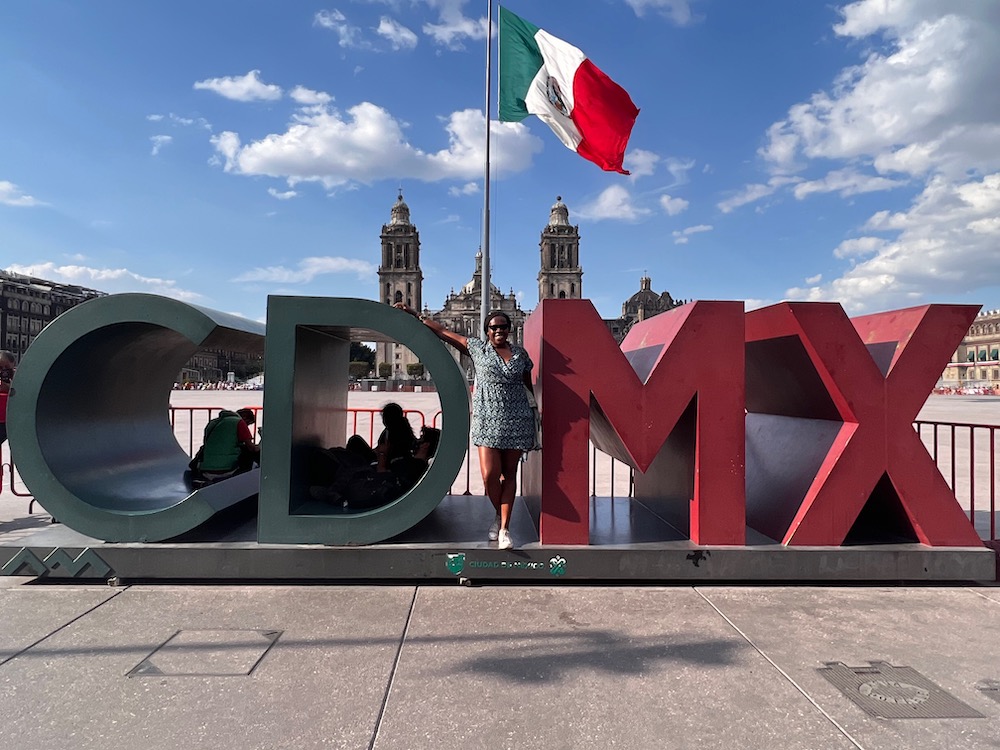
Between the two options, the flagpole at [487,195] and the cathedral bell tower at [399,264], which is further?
the cathedral bell tower at [399,264]

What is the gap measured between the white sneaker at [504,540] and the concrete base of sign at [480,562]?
5 centimetres

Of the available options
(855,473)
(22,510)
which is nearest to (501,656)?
(855,473)

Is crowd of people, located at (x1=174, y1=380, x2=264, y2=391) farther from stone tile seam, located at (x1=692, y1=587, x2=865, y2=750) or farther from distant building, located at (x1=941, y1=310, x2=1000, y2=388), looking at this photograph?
distant building, located at (x1=941, y1=310, x2=1000, y2=388)

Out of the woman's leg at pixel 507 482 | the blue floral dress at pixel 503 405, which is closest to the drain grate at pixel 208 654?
the woman's leg at pixel 507 482

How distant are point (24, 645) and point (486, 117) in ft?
44.0

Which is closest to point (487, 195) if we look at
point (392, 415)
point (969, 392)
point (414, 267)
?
point (392, 415)

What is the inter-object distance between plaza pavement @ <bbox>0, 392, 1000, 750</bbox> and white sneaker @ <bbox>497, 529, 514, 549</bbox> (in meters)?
0.31

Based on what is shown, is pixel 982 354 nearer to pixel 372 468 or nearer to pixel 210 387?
pixel 210 387

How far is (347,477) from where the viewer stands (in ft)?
15.1

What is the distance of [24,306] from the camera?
263ft

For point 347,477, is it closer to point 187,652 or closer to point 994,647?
point 187,652

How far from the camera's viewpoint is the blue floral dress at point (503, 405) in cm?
410

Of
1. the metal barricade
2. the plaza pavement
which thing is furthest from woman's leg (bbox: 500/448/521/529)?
the metal barricade

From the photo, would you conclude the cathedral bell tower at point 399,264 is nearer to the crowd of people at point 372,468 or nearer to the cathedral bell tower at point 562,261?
the cathedral bell tower at point 562,261
